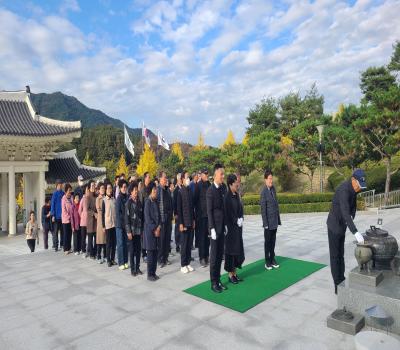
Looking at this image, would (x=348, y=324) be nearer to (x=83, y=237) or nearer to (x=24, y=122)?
(x=83, y=237)

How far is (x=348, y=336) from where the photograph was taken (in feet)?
10.4

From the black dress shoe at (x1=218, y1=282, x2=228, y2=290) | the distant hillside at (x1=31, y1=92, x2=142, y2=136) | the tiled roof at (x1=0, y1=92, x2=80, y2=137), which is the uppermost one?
the distant hillside at (x1=31, y1=92, x2=142, y2=136)

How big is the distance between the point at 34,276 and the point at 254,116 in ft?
91.8

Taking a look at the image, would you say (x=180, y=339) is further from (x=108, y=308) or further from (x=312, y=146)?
(x=312, y=146)

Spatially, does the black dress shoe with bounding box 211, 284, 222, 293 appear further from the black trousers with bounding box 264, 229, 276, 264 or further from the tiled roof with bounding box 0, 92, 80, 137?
the tiled roof with bounding box 0, 92, 80, 137

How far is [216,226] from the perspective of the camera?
14.7 feet

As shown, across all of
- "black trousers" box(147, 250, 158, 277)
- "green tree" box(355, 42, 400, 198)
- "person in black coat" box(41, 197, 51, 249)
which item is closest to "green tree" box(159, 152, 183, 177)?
"green tree" box(355, 42, 400, 198)

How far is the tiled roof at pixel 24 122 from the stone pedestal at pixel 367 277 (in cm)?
1416

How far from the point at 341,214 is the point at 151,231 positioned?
9.40 ft

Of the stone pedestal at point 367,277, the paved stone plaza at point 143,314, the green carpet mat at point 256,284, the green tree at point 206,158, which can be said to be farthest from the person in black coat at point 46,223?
the green tree at point 206,158

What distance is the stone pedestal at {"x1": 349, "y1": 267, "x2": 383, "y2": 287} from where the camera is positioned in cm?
338

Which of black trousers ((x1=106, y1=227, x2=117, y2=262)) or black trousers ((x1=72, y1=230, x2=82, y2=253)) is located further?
black trousers ((x1=72, y1=230, x2=82, y2=253))

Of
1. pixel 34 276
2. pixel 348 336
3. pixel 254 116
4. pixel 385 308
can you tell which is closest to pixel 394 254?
pixel 385 308

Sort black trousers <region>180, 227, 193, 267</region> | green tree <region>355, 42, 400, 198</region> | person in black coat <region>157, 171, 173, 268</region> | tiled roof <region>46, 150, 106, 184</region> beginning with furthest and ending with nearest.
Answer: tiled roof <region>46, 150, 106, 184</region>
green tree <region>355, 42, 400, 198</region>
person in black coat <region>157, 171, 173, 268</region>
black trousers <region>180, 227, 193, 267</region>
